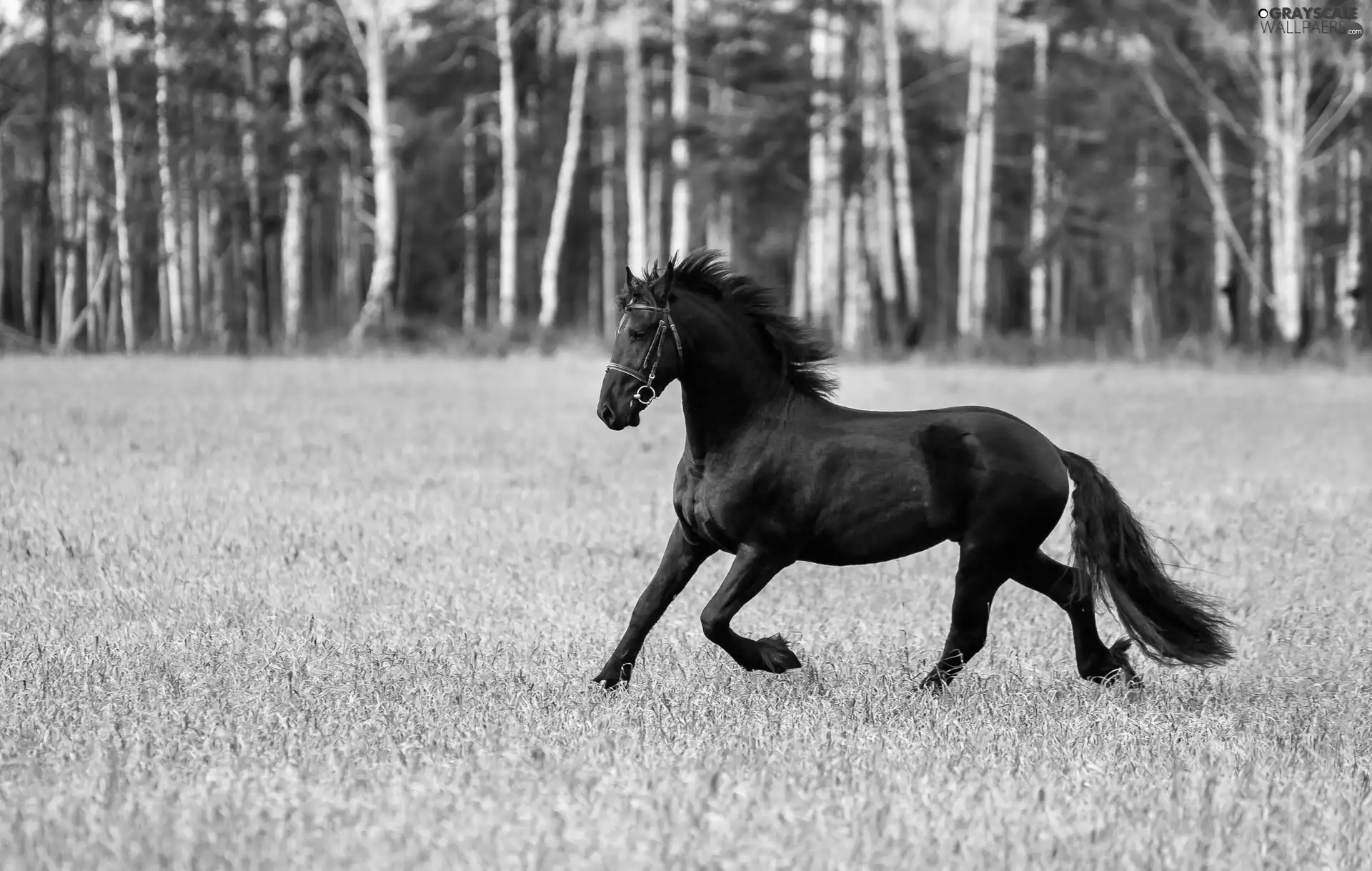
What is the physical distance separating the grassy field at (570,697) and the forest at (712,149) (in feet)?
68.2

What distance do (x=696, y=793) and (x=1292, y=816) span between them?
1.85 m

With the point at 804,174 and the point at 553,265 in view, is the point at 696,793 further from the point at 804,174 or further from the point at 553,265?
the point at 804,174

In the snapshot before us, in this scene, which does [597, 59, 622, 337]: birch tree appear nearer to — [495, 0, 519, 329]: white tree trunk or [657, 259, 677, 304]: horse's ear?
[495, 0, 519, 329]: white tree trunk

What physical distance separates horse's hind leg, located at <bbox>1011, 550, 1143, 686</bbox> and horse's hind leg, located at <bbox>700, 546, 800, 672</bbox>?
1.10m

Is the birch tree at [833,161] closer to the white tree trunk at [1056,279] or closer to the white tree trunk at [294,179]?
the white tree trunk at [1056,279]

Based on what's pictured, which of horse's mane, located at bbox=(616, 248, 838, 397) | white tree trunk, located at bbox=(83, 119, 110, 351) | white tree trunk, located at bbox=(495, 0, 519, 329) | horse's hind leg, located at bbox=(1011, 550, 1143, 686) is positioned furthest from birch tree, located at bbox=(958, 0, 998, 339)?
horse's mane, located at bbox=(616, 248, 838, 397)

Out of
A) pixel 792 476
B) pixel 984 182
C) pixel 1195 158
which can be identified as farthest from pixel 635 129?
pixel 792 476

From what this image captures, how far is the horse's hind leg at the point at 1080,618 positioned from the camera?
679cm

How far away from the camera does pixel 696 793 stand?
477 cm

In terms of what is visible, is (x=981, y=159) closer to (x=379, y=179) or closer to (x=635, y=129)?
(x=635, y=129)

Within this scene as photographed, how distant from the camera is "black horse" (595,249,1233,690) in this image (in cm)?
636

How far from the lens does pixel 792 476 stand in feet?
21.1

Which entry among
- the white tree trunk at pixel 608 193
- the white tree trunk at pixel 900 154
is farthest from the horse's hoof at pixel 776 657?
the white tree trunk at pixel 608 193

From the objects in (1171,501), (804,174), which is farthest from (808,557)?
(804,174)
